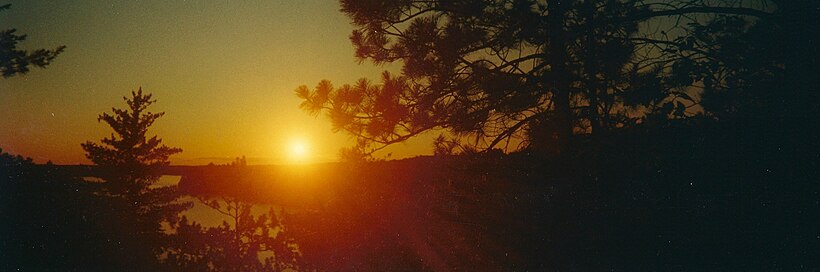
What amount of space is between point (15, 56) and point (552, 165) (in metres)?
8.61

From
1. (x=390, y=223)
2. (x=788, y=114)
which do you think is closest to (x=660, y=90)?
(x=788, y=114)

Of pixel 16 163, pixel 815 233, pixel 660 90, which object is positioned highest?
pixel 660 90

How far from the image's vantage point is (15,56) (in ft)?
23.9

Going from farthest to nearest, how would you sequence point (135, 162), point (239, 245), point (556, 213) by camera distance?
point (135, 162) → point (239, 245) → point (556, 213)

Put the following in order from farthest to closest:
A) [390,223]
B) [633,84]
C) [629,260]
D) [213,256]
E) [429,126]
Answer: [213,256], [429,126], [390,223], [633,84], [629,260]

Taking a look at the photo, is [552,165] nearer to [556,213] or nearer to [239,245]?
[556,213]

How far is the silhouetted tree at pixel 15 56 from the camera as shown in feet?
23.1

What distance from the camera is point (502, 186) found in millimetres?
5945

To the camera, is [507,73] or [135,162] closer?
[507,73]

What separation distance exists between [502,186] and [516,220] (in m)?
0.58

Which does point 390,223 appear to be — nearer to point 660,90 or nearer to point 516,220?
point 516,220

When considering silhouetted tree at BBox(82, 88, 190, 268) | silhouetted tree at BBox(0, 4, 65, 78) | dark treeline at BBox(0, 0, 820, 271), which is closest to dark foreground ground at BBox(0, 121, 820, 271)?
dark treeline at BBox(0, 0, 820, 271)

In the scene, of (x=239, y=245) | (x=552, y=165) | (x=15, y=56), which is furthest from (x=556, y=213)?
(x=15, y=56)

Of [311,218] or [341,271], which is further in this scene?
[311,218]
